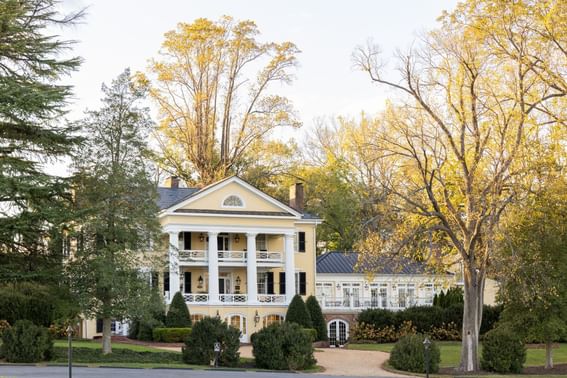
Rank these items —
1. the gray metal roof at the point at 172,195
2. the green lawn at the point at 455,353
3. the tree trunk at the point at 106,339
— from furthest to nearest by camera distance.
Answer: the gray metal roof at the point at 172,195
the green lawn at the point at 455,353
the tree trunk at the point at 106,339

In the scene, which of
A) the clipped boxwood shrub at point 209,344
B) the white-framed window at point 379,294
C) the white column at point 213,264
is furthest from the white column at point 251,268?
the clipped boxwood shrub at point 209,344

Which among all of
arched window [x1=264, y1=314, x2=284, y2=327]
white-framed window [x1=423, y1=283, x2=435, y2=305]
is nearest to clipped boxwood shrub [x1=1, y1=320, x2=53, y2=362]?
arched window [x1=264, y1=314, x2=284, y2=327]

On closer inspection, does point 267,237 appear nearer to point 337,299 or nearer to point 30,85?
point 337,299

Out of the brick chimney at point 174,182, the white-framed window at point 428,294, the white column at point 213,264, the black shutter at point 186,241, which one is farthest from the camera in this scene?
the white-framed window at point 428,294

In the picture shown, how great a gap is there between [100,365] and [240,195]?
22482 millimetres

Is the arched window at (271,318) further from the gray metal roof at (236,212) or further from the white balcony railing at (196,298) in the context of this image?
the gray metal roof at (236,212)

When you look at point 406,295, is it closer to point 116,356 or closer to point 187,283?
point 187,283

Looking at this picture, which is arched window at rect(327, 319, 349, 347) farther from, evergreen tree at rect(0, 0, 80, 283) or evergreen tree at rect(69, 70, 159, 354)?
evergreen tree at rect(0, 0, 80, 283)

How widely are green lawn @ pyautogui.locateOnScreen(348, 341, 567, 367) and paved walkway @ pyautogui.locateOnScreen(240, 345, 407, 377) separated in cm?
190

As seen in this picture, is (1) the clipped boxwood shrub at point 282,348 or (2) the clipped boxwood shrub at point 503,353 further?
(2) the clipped boxwood shrub at point 503,353

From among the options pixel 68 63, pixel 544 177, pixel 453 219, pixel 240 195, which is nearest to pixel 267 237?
pixel 240 195

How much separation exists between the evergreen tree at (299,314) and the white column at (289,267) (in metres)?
2.80

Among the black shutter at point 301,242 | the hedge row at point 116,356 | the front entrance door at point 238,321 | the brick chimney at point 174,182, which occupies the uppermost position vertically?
the brick chimney at point 174,182

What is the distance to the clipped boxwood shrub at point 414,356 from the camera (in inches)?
1441
